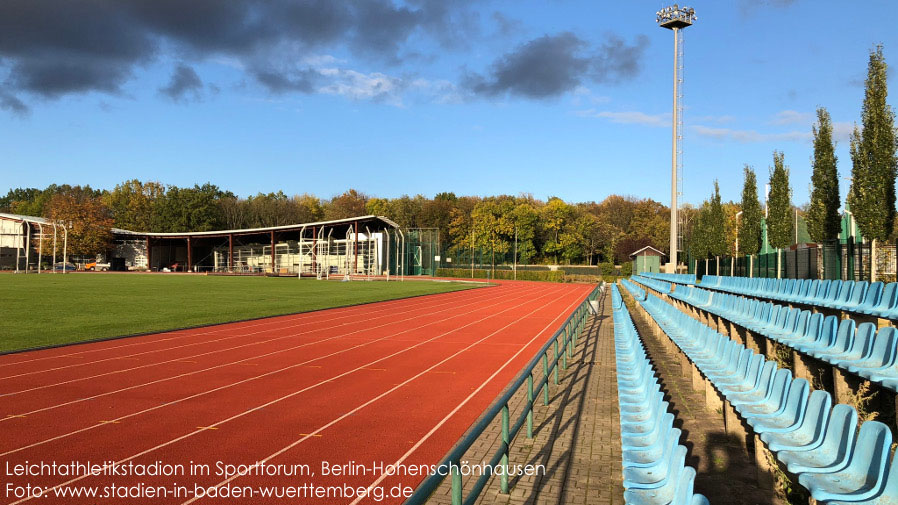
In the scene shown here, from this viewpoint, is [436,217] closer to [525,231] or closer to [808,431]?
[525,231]

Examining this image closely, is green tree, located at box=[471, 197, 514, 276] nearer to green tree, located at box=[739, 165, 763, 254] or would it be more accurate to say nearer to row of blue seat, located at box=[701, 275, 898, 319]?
green tree, located at box=[739, 165, 763, 254]

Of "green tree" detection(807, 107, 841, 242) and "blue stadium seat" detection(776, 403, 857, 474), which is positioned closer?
"blue stadium seat" detection(776, 403, 857, 474)

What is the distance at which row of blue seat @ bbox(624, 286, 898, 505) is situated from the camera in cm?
285

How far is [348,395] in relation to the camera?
26.3 ft

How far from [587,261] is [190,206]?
5571 centimetres

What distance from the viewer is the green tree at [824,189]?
16.0 meters

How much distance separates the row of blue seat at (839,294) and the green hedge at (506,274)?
1634 inches

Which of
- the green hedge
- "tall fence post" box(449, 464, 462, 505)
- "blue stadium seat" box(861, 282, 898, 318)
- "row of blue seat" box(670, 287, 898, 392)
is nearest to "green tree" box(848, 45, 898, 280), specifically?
"row of blue seat" box(670, 287, 898, 392)

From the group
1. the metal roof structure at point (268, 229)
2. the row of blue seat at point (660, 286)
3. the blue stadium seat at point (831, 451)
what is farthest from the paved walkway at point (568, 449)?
the metal roof structure at point (268, 229)

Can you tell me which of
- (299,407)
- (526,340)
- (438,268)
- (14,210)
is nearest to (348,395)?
(299,407)

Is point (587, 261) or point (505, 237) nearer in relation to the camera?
point (505, 237)

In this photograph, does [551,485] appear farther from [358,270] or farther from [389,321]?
[358,270]

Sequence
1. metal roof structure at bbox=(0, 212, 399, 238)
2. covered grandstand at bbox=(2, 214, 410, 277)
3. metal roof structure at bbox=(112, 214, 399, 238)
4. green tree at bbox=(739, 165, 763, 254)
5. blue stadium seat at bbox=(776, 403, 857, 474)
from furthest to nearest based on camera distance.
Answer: covered grandstand at bbox=(2, 214, 410, 277)
metal roof structure at bbox=(112, 214, 399, 238)
metal roof structure at bbox=(0, 212, 399, 238)
green tree at bbox=(739, 165, 763, 254)
blue stadium seat at bbox=(776, 403, 857, 474)

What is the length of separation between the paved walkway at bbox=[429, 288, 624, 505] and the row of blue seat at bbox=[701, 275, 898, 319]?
3.13 meters
